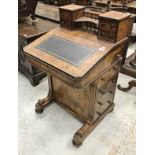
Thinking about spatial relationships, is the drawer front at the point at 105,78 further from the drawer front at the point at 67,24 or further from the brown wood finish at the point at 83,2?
the brown wood finish at the point at 83,2

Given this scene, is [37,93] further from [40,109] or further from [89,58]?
[89,58]

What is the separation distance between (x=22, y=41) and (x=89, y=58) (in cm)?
131

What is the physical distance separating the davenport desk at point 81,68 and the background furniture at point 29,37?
0.54 m

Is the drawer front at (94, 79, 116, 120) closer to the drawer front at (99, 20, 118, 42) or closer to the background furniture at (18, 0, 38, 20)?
the drawer front at (99, 20, 118, 42)

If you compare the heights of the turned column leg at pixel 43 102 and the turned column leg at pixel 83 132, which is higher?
the turned column leg at pixel 43 102

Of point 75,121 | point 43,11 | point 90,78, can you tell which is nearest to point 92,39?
point 90,78

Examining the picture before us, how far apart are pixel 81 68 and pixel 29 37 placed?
4.03ft

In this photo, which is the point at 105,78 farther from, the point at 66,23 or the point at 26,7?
A: the point at 26,7

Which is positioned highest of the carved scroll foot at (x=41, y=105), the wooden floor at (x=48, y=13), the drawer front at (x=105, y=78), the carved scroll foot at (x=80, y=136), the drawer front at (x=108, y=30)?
the wooden floor at (x=48, y=13)

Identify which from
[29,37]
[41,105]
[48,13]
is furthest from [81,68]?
[48,13]

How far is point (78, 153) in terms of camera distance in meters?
1.62

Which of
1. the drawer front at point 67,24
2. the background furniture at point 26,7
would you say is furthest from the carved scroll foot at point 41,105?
the background furniture at point 26,7

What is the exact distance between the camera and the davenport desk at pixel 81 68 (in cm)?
123

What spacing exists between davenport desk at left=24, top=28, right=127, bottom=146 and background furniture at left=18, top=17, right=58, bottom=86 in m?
0.54
